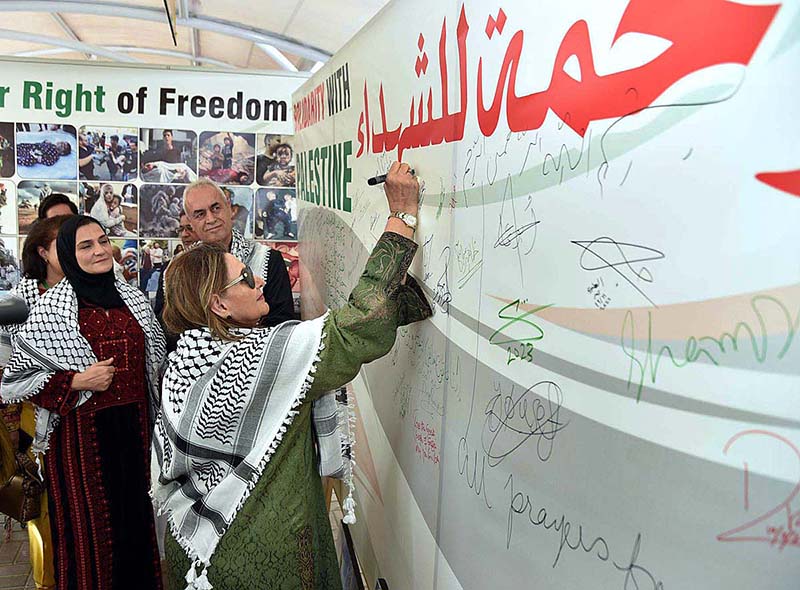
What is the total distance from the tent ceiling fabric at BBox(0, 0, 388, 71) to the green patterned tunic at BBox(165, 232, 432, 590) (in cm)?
384

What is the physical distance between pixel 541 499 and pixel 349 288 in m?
1.39

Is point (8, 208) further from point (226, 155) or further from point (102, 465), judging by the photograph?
point (102, 465)

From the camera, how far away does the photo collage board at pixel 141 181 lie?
3.82 m

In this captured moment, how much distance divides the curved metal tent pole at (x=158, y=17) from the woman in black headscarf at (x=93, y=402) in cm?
464

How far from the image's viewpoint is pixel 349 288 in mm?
2307

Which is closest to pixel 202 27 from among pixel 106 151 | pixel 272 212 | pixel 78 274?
pixel 106 151

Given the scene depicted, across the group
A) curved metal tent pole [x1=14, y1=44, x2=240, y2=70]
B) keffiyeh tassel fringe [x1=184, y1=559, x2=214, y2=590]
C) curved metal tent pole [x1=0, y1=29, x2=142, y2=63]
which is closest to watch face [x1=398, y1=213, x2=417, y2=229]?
keffiyeh tassel fringe [x1=184, y1=559, x2=214, y2=590]

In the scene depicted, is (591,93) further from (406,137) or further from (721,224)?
(406,137)

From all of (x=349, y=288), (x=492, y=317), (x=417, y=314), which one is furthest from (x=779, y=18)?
(x=349, y=288)

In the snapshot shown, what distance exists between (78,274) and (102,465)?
2.25ft

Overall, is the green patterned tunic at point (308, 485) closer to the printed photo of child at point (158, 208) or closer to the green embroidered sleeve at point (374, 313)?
the green embroidered sleeve at point (374, 313)
